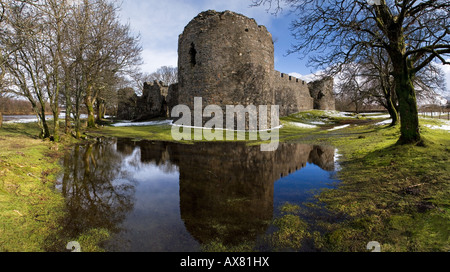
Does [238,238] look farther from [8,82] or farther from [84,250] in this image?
[8,82]

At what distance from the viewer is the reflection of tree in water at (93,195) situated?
10.2 ft

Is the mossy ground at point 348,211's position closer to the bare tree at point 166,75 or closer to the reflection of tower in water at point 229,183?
the reflection of tower in water at point 229,183

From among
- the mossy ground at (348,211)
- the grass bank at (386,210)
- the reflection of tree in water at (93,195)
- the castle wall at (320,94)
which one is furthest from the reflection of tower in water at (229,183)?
the castle wall at (320,94)

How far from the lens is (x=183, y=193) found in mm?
4422

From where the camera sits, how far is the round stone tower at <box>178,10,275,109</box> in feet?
48.7

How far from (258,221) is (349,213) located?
54.5 inches

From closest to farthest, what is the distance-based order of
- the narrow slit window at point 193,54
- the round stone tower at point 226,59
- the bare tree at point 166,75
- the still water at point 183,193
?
the still water at point 183,193 → the round stone tower at point 226,59 → the narrow slit window at point 193,54 → the bare tree at point 166,75

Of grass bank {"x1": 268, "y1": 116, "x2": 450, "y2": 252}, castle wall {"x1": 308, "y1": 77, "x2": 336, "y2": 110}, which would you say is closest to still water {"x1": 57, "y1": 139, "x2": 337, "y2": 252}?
grass bank {"x1": 268, "y1": 116, "x2": 450, "y2": 252}

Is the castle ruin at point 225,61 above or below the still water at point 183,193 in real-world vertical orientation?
above

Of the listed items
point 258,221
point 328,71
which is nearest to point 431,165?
point 328,71

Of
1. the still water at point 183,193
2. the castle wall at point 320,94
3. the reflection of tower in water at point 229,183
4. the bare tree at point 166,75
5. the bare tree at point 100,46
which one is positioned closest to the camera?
the still water at point 183,193

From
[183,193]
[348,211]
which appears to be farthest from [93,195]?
[348,211]

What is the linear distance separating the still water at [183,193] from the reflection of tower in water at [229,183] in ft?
0.04
